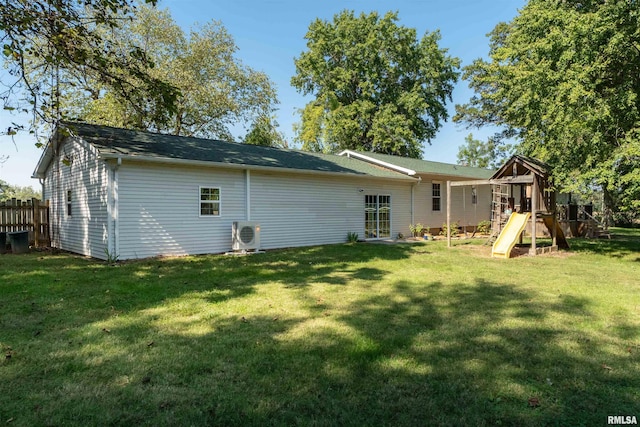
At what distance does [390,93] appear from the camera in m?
31.9

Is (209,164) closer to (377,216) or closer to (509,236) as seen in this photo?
(377,216)

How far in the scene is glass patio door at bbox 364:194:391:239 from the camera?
15.6 metres

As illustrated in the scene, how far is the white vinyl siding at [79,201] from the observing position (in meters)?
10.1

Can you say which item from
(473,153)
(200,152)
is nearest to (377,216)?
(200,152)

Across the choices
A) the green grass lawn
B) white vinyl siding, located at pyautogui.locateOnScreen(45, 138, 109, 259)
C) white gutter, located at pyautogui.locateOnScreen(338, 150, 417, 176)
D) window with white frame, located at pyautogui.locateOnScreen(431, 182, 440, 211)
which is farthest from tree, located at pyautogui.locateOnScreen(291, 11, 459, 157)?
the green grass lawn

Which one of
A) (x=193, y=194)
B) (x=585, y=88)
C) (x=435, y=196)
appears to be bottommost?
(x=193, y=194)

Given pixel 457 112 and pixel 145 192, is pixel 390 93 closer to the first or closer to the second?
pixel 457 112

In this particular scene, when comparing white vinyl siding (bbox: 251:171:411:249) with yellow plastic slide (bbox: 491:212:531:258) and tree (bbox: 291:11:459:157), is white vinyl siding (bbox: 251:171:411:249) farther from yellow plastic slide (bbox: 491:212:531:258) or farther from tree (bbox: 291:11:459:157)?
tree (bbox: 291:11:459:157)

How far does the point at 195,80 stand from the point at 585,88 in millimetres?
22448

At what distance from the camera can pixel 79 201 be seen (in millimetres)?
11297

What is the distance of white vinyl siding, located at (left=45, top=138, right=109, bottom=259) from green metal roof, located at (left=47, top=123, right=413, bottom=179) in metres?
0.58

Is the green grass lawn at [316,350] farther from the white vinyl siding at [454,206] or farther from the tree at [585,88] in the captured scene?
the white vinyl siding at [454,206]

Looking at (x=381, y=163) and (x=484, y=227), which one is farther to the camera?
(x=484, y=227)

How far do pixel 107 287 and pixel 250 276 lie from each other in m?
2.52
